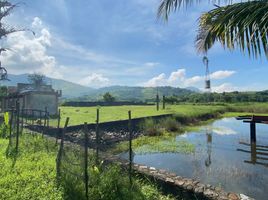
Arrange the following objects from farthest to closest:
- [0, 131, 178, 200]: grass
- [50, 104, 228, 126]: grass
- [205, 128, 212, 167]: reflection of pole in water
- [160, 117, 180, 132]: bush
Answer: [50, 104, 228, 126]: grass → [160, 117, 180, 132]: bush → [205, 128, 212, 167]: reflection of pole in water → [0, 131, 178, 200]: grass

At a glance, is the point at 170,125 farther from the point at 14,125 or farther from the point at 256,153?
the point at 14,125

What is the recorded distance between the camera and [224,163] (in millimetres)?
10688

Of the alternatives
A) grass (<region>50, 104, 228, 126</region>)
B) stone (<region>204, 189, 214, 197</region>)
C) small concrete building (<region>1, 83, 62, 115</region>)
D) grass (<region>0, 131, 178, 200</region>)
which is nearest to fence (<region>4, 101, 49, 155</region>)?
grass (<region>0, 131, 178, 200</region>)

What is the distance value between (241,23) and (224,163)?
837cm

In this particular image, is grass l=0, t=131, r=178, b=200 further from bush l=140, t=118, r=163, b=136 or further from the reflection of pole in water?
bush l=140, t=118, r=163, b=136

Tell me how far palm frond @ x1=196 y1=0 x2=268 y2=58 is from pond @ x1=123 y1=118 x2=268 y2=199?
16.7 feet

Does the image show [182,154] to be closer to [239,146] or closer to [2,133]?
[239,146]

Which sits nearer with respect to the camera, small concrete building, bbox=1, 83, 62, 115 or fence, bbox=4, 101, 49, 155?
fence, bbox=4, 101, 49, 155

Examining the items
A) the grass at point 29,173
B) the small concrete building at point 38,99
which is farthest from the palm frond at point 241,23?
the small concrete building at point 38,99

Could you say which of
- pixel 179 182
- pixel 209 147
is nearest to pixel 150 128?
pixel 209 147

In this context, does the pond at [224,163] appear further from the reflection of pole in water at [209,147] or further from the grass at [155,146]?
the grass at [155,146]

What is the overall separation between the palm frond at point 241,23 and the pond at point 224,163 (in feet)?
16.7

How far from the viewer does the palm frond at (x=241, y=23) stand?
11.2 ft

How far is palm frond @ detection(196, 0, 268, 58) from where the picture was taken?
11.2 feet
